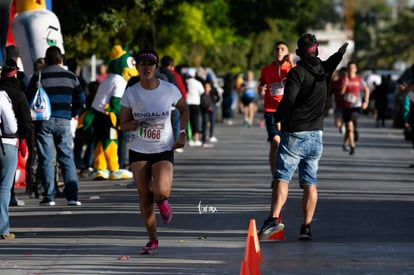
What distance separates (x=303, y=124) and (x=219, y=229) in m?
1.52

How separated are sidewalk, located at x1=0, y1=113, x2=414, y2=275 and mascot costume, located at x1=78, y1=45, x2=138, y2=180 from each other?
0.51 metres

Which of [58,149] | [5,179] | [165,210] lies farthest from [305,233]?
[58,149]

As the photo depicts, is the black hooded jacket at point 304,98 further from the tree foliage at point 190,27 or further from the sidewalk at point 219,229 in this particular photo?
the tree foliage at point 190,27

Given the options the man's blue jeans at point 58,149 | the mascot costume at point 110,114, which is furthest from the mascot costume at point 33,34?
the man's blue jeans at point 58,149

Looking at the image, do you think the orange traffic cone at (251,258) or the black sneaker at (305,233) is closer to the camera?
the orange traffic cone at (251,258)

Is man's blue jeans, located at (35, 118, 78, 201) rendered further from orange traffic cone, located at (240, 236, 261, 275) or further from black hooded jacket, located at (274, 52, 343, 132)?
orange traffic cone, located at (240, 236, 261, 275)

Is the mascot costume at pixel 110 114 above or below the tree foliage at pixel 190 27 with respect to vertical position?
below

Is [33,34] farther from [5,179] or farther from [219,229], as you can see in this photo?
[219,229]

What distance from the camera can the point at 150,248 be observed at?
12102 millimetres

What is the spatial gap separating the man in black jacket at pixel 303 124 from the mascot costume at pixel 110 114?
8.00m

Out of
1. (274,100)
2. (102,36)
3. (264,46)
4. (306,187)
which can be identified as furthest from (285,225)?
(264,46)

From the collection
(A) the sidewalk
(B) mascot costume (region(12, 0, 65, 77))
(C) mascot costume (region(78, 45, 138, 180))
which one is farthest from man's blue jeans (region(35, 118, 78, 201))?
(C) mascot costume (region(78, 45, 138, 180))

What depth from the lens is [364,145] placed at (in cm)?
3259

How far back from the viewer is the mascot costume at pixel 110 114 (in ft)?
69.5
